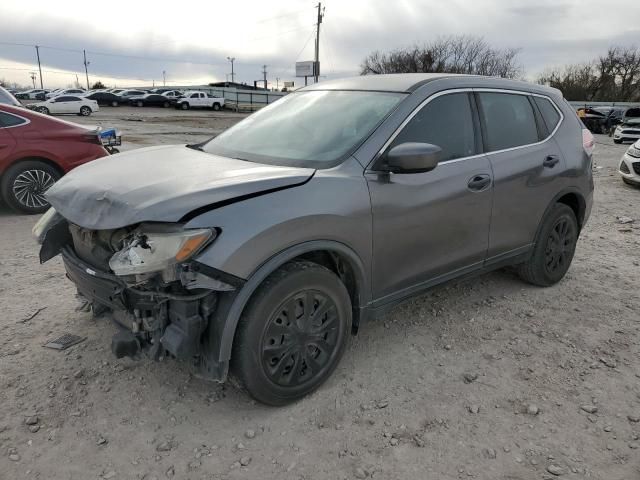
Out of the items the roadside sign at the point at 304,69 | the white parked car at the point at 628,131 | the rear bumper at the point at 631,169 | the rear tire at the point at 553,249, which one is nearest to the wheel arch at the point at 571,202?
the rear tire at the point at 553,249

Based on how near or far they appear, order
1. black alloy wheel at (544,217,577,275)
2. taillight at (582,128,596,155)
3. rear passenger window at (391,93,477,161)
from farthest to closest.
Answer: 1. taillight at (582,128,596,155)
2. black alloy wheel at (544,217,577,275)
3. rear passenger window at (391,93,477,161)

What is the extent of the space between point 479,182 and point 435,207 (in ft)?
1.57

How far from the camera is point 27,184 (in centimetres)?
662

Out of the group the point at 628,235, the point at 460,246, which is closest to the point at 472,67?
the point at 628,235

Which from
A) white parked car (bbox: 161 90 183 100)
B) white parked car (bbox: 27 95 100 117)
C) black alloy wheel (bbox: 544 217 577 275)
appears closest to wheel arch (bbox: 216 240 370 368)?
black alloy wheel (bbox: 544 217 577 275)

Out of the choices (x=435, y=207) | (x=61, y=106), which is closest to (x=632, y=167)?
(x=435, y=207)

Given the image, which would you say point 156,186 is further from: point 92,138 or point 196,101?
point 196,101

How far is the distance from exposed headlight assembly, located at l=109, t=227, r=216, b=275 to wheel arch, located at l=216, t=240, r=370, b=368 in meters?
0.31

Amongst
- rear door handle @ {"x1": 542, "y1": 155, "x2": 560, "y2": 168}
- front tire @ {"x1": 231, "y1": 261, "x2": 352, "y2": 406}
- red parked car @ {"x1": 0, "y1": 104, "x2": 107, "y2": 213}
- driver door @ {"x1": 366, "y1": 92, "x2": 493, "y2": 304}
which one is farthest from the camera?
red parked car @ {"x1": 0, "y1": 104, "x2": 107, "y2": 213}

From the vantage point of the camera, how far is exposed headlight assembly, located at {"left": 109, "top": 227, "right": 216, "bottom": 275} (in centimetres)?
229

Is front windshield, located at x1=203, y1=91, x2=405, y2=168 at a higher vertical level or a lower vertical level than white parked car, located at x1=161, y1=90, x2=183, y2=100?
lower

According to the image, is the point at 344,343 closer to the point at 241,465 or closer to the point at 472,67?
the point at 241,465

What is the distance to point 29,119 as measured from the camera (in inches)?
263

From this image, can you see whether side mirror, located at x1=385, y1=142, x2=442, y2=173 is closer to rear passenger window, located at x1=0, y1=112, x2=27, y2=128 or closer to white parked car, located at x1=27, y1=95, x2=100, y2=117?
rear passenger window, located at x1=0, y1=112, x2=27, y2=128
